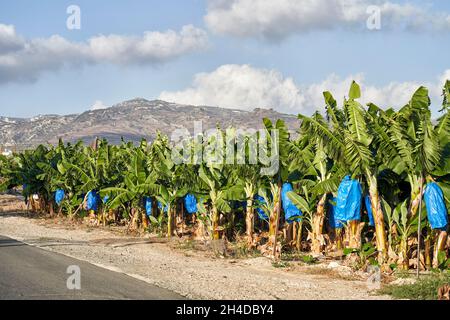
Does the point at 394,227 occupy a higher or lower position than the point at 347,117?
lower

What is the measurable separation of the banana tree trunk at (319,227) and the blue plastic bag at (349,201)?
1.78m

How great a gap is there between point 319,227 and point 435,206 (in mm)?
3845

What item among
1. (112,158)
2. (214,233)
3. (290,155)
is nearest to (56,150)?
(112,158)

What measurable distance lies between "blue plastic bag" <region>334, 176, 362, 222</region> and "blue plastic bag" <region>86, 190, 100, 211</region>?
47.1 ft

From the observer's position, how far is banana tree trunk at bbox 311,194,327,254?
1467 cm

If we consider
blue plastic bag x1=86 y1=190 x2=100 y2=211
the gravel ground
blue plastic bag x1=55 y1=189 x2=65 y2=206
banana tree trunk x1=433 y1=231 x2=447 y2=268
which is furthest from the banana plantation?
blue plastic bag x1=55 y1=189 x2=65 y2=206

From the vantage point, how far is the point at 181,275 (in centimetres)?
1166

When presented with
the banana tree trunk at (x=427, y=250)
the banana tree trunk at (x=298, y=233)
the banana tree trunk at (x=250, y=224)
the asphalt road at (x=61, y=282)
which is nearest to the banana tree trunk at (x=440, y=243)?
the banana tree trunk at (x=427, y=250)

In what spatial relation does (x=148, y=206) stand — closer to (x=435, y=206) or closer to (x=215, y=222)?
(x=215, y=222)

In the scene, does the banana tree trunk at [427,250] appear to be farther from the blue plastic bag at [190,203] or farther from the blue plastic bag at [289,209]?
the blue plastic bag at [190,203]

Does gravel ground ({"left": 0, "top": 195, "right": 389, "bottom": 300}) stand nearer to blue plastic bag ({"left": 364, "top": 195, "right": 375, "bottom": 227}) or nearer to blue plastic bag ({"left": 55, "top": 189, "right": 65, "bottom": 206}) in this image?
blue plastic bag ({"left": 364, "top": 195, "right": 375, "bottom": 227})
